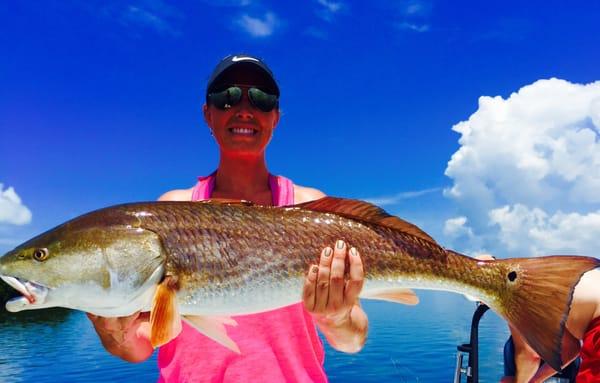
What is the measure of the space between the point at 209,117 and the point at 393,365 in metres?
27.7

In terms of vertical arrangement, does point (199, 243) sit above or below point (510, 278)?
above

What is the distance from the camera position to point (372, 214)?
12.8 ft

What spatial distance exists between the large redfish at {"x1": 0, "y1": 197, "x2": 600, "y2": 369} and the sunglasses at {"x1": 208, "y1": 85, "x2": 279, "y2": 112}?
115cm

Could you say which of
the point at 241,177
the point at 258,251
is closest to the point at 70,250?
the point at 258,251

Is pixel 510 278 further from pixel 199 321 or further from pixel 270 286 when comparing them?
pixel 199 321

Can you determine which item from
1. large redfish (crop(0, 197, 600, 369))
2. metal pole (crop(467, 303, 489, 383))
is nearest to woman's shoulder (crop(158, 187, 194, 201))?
large redfish (crop(0, 197, 600, 369))

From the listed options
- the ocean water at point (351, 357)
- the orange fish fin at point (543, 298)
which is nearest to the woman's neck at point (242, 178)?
the orange fish fin at point (543, 298)

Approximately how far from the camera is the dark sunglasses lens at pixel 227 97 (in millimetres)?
4637

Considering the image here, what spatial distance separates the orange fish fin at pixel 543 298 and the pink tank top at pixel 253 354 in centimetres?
147

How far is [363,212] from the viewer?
3900 millimetres

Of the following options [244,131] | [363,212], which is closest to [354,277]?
[363,212]

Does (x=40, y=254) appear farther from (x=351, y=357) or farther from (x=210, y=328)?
(x=351, y=357)

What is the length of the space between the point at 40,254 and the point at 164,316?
36.2 inches

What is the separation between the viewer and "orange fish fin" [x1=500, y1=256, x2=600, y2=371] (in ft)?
10.8
